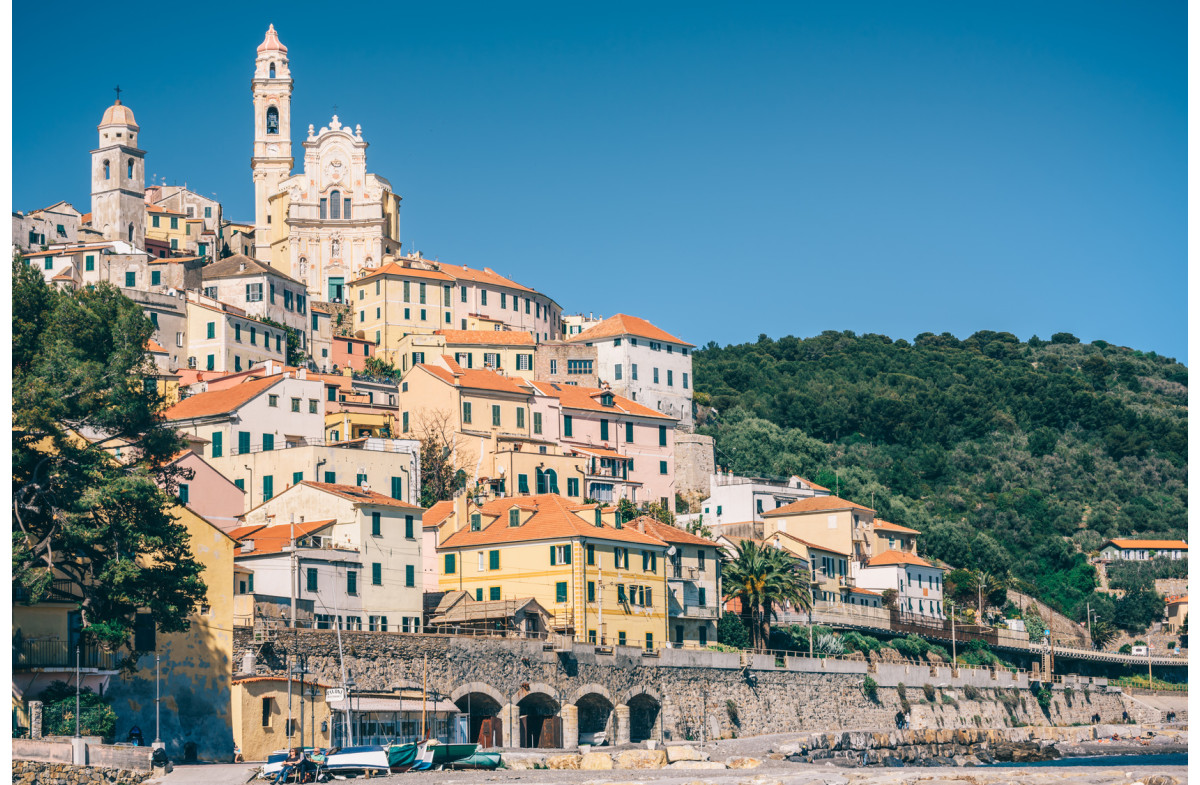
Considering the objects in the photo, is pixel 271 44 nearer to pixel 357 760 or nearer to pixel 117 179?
pixel 117 179

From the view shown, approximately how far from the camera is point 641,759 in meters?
45.0

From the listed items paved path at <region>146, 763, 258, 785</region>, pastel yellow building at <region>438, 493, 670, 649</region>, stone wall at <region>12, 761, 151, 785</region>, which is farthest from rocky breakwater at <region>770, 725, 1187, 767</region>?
stone wall at <region>12, 761, 151, 785</region>

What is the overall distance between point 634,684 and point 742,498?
3214 centimetres

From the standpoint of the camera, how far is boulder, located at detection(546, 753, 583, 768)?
43156 millimetres

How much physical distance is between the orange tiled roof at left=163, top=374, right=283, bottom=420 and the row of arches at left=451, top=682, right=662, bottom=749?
74.4ft

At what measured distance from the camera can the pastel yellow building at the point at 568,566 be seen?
2180 inches

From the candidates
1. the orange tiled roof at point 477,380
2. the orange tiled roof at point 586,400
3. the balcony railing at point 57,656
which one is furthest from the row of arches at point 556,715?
the orange tiled roof at point 586,400

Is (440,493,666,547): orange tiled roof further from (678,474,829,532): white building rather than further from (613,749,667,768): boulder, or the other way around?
(678,474,829,532): white building

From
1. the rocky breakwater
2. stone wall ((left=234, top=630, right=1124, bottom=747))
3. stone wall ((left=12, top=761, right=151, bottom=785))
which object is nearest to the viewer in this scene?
stone wall ((left=12, top=761, right=151, bottom=785))

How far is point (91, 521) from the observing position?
38656 mm

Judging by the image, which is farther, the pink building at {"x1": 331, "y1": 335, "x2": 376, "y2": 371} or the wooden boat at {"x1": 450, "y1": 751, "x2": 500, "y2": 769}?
the pink building at {"x1": 331, "y1": 335, "x2": 376, "y2": 371}

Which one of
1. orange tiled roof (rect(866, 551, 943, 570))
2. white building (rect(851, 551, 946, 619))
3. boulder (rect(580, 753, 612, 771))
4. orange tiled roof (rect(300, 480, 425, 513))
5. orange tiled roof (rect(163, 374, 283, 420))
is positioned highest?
orange tiled roof (rect(163, 374, 283, 420))

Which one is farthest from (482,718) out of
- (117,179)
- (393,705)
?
(117,179)

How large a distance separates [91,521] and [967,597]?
6110 cm
